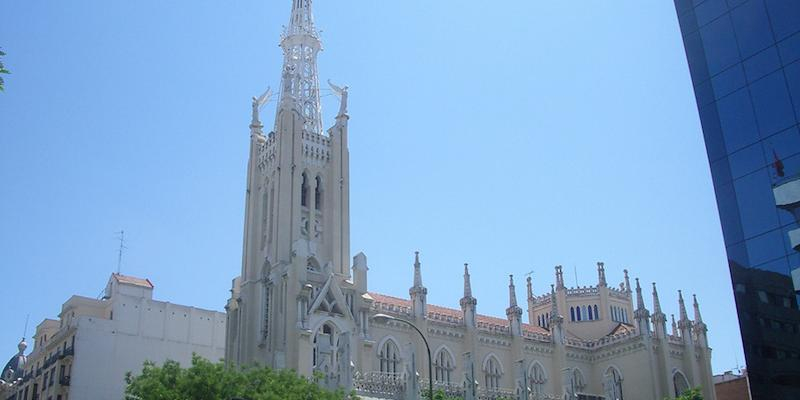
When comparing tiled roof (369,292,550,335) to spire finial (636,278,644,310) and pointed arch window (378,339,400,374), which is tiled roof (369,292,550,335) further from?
spire finial (636,278,644,310)

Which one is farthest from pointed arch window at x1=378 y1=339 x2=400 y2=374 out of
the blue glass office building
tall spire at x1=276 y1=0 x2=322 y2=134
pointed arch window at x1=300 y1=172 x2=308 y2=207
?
the blue glass office building

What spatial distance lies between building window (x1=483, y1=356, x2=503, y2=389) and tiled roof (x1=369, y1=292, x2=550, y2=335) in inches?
97.0

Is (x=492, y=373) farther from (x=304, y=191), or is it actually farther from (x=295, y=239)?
(x=304, y=191)

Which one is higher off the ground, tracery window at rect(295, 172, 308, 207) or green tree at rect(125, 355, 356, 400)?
tracery window at rect(295, 172, 308, 207)

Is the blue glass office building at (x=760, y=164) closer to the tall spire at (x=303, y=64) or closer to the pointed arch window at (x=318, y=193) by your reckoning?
the pointed arch window at (x=318, y=193)

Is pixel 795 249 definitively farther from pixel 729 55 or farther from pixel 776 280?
pixel 729 55

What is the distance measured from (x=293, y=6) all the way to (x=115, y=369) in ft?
93.9

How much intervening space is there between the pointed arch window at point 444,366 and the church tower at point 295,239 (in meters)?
7.01

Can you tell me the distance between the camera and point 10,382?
74750 mm

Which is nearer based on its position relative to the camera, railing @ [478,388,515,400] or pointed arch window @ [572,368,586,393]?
railing @ [478,388,515,400]

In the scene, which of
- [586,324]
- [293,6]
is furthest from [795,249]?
[293,6]

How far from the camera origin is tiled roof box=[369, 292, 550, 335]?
5606 centimetres

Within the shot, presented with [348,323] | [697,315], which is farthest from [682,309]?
[348,323]

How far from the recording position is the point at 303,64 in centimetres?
6275
